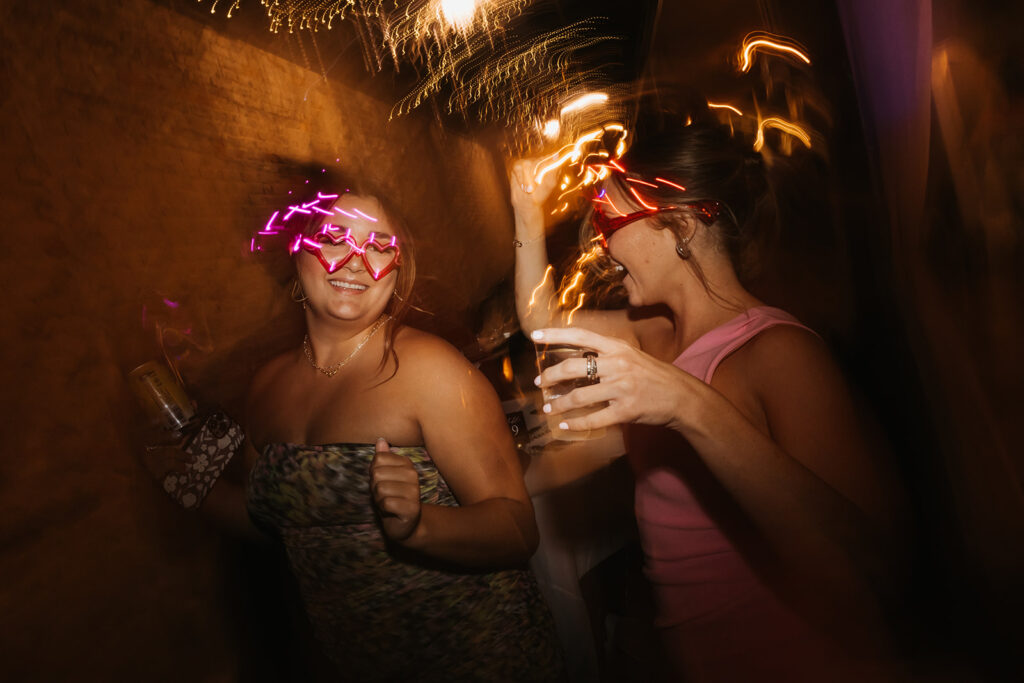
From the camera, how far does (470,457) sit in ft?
4.15

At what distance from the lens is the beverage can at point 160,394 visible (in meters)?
1.35

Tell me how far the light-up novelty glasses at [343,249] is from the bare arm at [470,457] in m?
0.27

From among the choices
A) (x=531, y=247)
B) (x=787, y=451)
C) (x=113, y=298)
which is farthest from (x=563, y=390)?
(x=113, y=298)

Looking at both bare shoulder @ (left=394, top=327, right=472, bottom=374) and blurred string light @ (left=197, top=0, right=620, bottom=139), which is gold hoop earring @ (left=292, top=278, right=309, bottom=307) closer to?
bare shoulder @ (left=394, top=327, right=472, bottom=374)

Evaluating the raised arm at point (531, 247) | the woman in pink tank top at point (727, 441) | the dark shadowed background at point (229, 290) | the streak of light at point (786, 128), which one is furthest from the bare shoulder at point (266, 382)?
the streak of light at point (786, 128)

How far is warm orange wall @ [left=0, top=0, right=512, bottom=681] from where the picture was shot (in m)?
1.58

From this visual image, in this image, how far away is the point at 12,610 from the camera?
1.54 metres

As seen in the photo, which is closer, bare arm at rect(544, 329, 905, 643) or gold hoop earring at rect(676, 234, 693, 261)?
bare arm at rect(544, 329, 905, 643)

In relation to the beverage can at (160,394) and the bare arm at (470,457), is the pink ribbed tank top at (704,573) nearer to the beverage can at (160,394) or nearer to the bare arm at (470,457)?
the bare arm at (470,457)

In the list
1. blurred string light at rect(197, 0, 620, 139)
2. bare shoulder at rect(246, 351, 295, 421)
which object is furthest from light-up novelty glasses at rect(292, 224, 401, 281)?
blurred string light at rect(197, 0, 620, 139)

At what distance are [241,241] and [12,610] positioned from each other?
169 centimetres

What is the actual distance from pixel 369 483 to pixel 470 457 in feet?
0.94

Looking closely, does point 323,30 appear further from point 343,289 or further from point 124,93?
point 343,289

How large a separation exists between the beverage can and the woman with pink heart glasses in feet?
0.92
